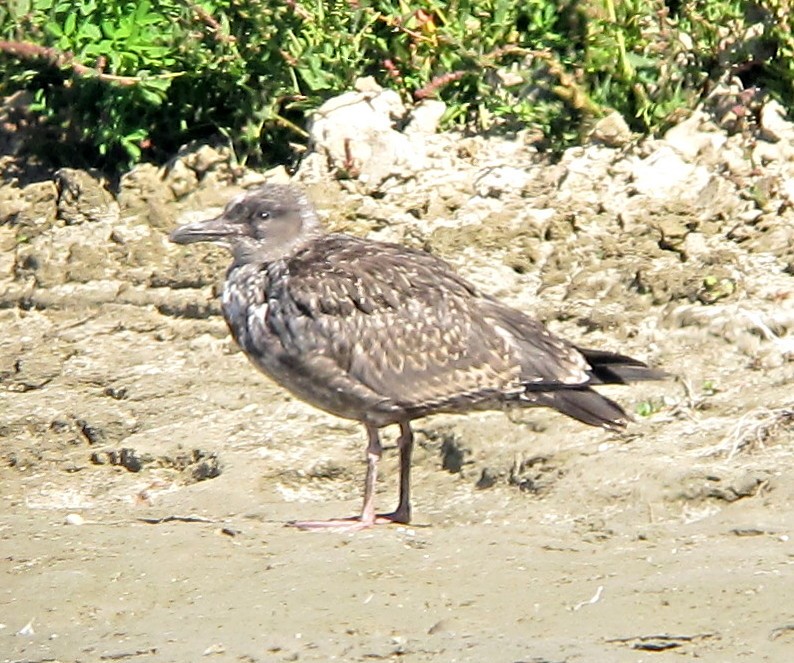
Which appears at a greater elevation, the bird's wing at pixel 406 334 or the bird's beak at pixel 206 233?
the bird's beak at pixel 206 233

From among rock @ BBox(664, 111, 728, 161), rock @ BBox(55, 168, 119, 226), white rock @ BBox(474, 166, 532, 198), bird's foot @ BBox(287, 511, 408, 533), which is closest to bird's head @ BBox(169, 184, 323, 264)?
bird's foot @ BBox(287, 511, 408, 533)

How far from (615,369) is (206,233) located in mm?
1879

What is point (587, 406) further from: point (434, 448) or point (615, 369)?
point (434, 448)

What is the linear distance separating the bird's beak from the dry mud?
2.62 feet

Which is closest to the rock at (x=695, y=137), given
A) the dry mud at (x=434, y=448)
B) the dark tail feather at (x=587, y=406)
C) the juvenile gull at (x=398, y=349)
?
the dry mud at (x=434, y=448)

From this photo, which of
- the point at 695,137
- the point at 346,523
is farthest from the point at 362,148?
the point at 346,523

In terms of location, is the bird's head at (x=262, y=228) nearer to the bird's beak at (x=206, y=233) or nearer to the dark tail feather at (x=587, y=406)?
the bird's beak at (x=206, y=233)

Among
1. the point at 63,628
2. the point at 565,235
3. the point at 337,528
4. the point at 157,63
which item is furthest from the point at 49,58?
the point at 63,628

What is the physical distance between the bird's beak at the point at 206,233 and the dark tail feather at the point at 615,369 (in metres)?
1.66

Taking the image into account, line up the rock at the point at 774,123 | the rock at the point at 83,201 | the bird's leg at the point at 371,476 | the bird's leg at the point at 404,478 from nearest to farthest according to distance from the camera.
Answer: the bird's leg at the point at 371,476 → the bird's leg at the point at 404,478 → the rock at the point at 774,123 → the rock at the point at 83,201

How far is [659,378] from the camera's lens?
756 centimetres

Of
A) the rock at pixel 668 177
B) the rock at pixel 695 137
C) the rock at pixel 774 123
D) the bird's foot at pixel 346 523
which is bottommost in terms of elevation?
the bird's foot at pixel 346 523

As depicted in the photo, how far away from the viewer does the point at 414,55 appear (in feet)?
32.1

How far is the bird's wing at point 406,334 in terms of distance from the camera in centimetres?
759
